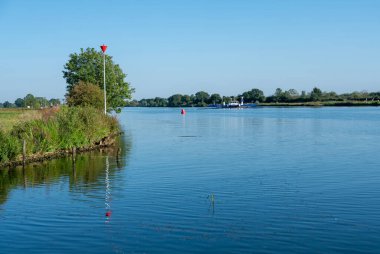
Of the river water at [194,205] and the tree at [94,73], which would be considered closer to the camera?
the river water at [194,205]

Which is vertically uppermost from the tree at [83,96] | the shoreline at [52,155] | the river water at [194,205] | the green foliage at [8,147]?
the tree at [83,96]

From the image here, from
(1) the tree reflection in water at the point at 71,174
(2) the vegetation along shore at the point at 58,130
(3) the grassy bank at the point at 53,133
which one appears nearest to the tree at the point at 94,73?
(2) the vegetation along shore at the point at 58,130

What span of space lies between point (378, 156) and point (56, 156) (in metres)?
26.3

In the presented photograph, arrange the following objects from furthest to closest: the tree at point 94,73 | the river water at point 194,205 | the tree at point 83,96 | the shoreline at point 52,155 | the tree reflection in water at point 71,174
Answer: the tree at point 94,73 → the tree at point 83,96 → the shoreline at point 52,155 → the tree reflection in water at point 71,174 → the river water at point 194,205

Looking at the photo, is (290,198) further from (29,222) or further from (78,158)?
(78,158)

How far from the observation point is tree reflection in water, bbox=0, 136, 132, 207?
25.5 metres

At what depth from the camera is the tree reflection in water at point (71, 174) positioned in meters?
25.5

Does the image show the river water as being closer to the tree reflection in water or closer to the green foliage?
the tree reflection in water

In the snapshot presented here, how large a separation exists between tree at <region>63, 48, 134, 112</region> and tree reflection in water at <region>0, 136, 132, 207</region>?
125 ft

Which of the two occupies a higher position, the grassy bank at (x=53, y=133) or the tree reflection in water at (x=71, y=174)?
the grassy bank at (x=53, y=133)

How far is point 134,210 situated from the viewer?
20031 mm

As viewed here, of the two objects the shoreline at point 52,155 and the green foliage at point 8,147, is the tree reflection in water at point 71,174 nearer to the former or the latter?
the shoreline at point 52,155

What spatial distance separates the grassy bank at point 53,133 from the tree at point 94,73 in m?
25.3

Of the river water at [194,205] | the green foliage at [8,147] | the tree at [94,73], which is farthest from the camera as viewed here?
the tree at [94,73]
